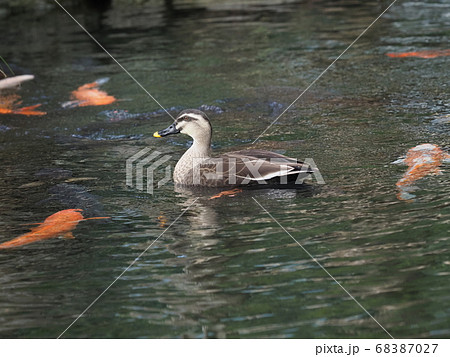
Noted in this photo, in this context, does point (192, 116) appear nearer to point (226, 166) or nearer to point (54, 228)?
point (226, 166)

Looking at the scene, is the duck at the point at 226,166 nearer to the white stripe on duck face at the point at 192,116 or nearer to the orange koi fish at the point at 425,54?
the white stripe on duck face at the point at 192,116

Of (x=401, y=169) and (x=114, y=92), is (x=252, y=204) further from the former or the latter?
(x=114, y=92)

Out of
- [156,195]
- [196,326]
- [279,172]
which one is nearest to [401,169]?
[279,172]

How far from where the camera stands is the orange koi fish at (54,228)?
21.8ft

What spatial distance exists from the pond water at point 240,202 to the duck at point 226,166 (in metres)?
0.19

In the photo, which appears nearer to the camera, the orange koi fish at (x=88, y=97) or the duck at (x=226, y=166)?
the duck at (x=226, y=166)

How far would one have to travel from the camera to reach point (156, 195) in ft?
26.3

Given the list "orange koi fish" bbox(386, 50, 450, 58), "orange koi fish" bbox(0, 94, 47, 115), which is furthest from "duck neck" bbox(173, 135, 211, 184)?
"orange koi fish" bbox(386, 50, 450, 58)

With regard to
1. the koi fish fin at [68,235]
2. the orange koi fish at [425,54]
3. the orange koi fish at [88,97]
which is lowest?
the koi fish fin at [68,235]

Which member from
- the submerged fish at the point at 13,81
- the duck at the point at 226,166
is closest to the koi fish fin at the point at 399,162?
the duck at the point at 226,166

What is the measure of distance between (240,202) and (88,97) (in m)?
6.03

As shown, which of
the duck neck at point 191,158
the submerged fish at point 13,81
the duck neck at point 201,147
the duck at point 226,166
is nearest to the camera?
the duck at point 226,166

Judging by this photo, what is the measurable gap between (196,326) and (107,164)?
4.66m

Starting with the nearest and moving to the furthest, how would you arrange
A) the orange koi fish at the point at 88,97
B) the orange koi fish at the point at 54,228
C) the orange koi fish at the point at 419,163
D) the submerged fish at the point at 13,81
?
the orange koi fish at the point at 54,228 → the orange koi fish at the point at 419,163 → the orange koi fish at the point at 88,97 → the submerged fish at the point at 13,81
